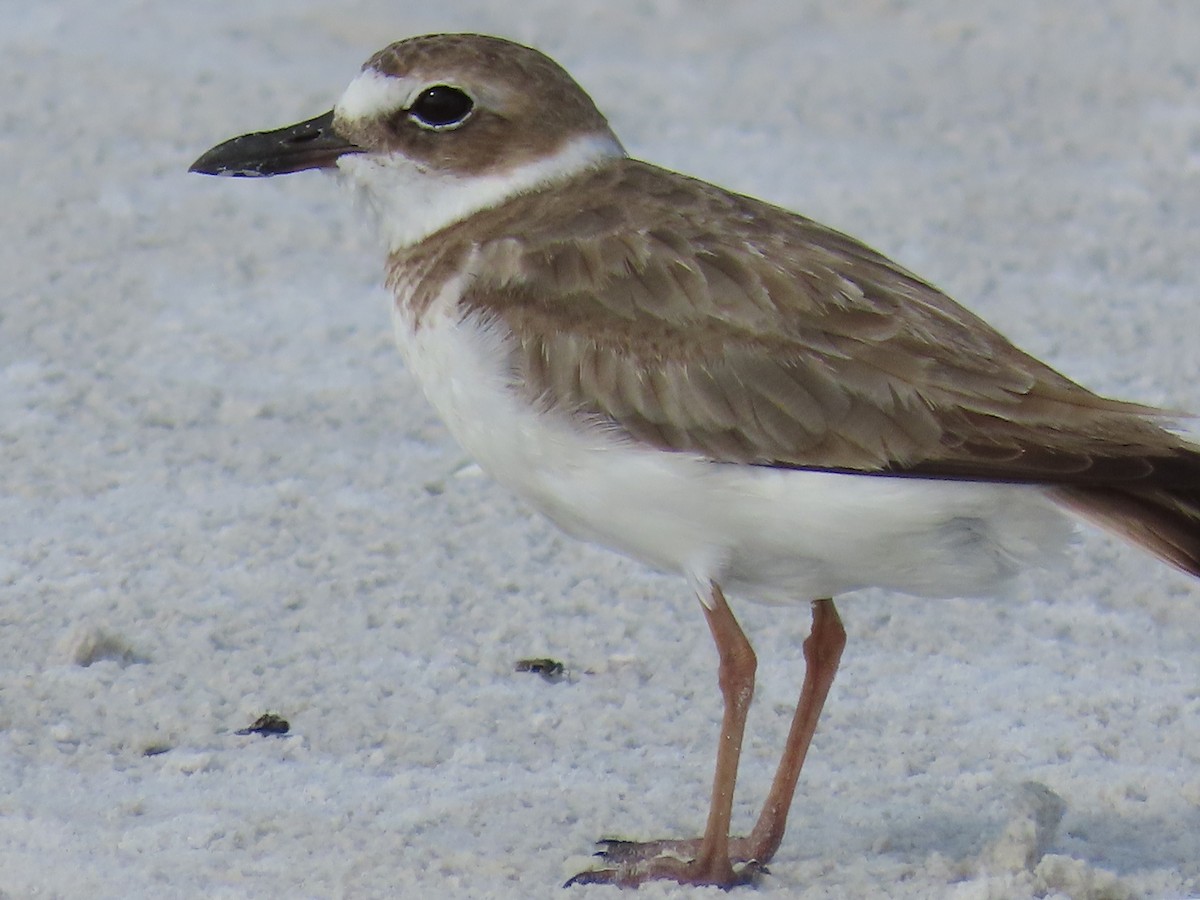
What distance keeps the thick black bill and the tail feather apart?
1.79 meters

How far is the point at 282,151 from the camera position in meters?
4.68

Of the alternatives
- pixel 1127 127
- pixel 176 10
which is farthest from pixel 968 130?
pixel 176 10

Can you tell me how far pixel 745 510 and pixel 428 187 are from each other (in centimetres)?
115

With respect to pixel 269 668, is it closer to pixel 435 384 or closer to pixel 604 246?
pixel 435 384

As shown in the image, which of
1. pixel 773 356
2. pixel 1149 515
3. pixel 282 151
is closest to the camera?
pixel 1149 515

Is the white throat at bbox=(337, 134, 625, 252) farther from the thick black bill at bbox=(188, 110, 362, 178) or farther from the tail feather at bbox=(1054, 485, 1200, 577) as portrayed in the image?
the tail feather at bbox=(1054, 485, 1200, 577)

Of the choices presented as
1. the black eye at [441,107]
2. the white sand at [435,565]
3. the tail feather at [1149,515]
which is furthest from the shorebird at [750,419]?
the white sand at [435,565]

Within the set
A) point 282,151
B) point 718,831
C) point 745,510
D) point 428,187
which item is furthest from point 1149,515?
point 282,151

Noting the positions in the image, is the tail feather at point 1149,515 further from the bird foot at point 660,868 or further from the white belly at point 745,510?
the bird foot at point 660,868

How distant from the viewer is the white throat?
454 centimetres

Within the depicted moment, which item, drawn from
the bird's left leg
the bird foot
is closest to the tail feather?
the bird's left leg

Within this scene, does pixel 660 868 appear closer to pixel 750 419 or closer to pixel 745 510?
pixel 745 510

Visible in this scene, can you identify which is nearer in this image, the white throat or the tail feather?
the tail feather

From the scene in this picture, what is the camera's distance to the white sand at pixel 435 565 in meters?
4.17
